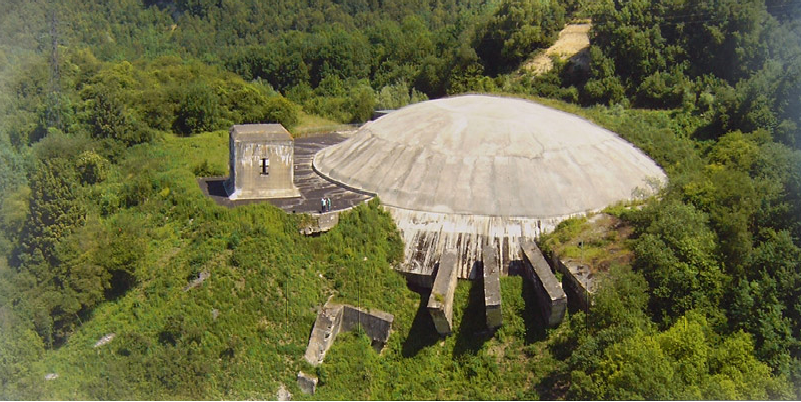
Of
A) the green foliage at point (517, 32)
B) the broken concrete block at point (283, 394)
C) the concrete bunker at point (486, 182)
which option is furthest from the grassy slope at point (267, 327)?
the green foliage at point (517, 32)

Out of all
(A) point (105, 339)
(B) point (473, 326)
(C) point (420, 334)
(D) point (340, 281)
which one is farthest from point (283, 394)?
(B) point (473, 326)

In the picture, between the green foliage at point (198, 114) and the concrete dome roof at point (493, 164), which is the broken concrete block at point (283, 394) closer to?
the concrete dome roof at point (493, 164)

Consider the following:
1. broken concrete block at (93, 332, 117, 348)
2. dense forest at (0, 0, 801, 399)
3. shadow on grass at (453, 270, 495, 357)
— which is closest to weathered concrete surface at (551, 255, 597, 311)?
dense forest at (0, 0, 801, 399)

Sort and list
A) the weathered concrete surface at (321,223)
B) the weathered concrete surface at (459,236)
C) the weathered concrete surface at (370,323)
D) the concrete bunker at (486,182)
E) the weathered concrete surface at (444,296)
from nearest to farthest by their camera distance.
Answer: the weathered concrete surface at (444,296), the weathered concrete surface at (370,323), the concrete bunker at (486,182), the weathered concrete surface at (459,236), the weathered concrete surface at (321,223)

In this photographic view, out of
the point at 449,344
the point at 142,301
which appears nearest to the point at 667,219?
the point at 449,344

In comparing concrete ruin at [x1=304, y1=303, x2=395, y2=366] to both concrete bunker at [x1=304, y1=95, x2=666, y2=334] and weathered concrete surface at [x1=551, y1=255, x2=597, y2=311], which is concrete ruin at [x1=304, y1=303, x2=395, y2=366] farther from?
weathered concrete surface at [x1=551, y1=255, x2=597, y2=311]

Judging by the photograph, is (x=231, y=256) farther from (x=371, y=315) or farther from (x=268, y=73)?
(x=268, y=73)
